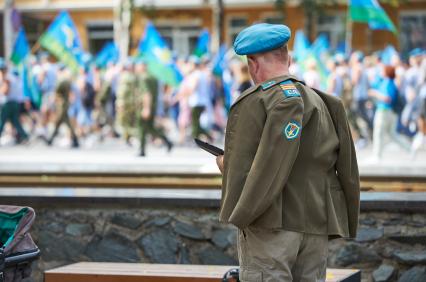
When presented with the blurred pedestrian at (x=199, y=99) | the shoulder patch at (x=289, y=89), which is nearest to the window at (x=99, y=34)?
the blurred pedestrian at (x=199, y=99)

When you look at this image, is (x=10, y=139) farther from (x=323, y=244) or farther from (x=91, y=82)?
(x=323, y=244)

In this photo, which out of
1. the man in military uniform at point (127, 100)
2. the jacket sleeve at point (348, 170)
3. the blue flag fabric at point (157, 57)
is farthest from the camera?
the blue flag fabric at point (157, 57)

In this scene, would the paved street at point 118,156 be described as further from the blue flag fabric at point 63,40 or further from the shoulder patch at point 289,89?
the shoulder patch at point 289,89

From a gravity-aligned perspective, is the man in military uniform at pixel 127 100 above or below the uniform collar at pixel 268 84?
below

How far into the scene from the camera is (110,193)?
6613mm

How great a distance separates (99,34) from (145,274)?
37193 mm

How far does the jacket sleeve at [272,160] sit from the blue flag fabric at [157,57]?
18.1 m

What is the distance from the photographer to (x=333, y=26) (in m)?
38.0

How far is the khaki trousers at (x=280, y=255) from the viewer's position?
355cm

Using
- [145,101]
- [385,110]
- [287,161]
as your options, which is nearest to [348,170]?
[287,161]

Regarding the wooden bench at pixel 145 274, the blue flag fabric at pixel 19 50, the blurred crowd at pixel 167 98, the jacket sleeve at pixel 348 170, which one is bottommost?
the blurred crowd at pixel 167 98

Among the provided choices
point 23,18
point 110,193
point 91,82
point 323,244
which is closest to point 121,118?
point 91,82

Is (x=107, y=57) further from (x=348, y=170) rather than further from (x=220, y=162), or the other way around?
(x=348, y=170)

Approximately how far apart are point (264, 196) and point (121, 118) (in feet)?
51.1
